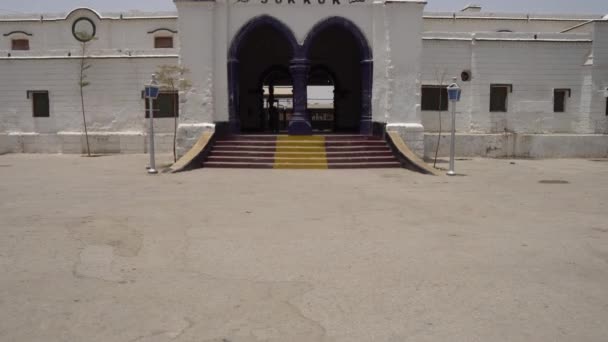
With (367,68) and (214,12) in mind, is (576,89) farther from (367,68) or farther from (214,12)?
(214,12)

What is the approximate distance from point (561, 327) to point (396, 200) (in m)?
5.51

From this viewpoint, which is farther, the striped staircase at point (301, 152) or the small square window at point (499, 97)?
the small square window at point (499, 97)

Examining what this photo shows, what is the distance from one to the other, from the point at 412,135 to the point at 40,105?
14.2 metres

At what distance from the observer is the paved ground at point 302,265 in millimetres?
3656

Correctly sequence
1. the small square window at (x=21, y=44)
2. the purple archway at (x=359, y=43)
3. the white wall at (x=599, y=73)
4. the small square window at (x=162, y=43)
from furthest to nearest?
the small square window at (x=21, y=44), the small square window at (x=162, y=43), the white wall at (x=599, y=73), the purple archway at (x=359, y=43)

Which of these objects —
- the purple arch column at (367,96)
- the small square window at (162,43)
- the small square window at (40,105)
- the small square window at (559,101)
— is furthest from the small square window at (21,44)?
the small square window at (559,101)

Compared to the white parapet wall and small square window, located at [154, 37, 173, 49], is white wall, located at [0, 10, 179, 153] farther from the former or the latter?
the white parapet wall

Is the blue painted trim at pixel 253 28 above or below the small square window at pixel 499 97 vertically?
above

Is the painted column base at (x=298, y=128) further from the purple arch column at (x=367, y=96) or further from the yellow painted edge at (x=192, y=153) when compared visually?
the yellow painted edge at (x=192, y=153)

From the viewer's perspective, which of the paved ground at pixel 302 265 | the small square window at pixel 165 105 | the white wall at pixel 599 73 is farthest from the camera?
the small square window at pixel 165 105

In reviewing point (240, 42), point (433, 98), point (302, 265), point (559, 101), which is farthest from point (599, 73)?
point (302, 265)

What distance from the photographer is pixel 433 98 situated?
61.2 feet

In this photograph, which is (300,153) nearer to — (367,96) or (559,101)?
(367,96)

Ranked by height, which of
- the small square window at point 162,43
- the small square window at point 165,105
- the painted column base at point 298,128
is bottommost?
the painted column base at point 298,128
